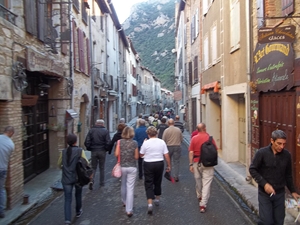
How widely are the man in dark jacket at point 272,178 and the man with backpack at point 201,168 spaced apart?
7.18ft

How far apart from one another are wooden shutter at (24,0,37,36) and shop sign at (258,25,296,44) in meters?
5.28

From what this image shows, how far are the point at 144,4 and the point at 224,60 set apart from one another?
5353 inches

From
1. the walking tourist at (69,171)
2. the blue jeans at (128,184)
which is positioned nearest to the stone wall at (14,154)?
the walking tourist at (69,171)

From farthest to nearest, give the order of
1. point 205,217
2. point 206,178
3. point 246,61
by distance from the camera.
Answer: point 246,61 → point 206,178 → point 205,217

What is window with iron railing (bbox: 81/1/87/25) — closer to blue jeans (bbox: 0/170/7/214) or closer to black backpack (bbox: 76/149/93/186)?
blue jeans (bbox: 0/170/7/214)

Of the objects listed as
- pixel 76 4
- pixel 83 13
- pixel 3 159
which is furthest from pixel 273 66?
pixel 83 13

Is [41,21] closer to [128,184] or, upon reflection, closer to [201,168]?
[128,184]

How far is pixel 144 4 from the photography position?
142 metres

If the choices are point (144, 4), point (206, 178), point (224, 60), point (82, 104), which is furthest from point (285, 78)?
point (144, 4)

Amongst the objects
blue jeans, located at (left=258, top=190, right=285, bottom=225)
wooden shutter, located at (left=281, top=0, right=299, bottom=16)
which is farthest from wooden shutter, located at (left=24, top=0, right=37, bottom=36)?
blue jeans, located at (left=258, top=190, right=285, bottom=225)

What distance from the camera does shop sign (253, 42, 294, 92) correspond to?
6500mm

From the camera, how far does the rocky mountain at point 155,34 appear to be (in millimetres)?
96644

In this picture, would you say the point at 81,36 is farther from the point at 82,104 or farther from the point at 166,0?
Answer: the point at 166,0

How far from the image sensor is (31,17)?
337 inches
